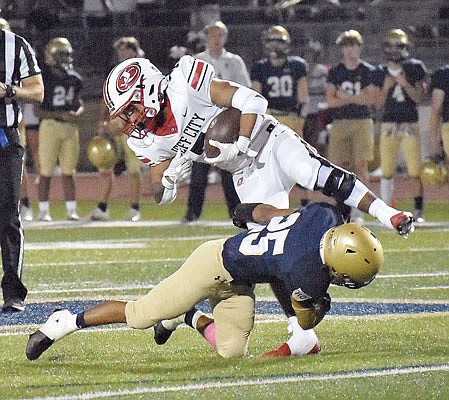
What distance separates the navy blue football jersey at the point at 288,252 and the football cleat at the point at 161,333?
55 cm

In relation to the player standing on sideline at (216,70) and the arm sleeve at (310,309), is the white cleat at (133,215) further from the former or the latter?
the arm sleeve at (310,309)

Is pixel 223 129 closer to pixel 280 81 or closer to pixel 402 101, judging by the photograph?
pixel 280 81

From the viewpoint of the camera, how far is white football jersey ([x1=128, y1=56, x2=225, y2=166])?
17.1ft

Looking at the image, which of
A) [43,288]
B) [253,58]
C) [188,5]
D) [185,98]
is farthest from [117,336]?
[188,5]

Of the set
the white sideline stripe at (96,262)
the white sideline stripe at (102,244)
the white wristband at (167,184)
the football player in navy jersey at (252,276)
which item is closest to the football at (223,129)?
the white wristband at (167,184)

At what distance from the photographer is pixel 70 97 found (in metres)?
10.9

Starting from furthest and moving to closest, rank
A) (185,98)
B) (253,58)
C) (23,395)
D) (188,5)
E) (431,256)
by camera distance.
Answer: (188,5) → (253,58) → (431,256) → (185,98) → (23,395)

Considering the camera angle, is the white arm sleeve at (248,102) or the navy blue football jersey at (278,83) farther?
the navy blue football jersey at (278,83)

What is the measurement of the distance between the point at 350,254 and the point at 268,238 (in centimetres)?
36

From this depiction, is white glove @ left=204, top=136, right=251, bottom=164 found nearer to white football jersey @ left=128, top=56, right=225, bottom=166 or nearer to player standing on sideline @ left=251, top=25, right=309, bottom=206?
white football jersey @ left=128, top=56, right=225, bottom=166

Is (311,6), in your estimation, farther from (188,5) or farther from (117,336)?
(117,336)

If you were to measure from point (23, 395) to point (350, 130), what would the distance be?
686 centimetres

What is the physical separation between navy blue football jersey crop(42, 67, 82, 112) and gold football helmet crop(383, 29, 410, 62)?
2760 millimetres

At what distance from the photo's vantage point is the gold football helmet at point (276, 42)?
10.3m
